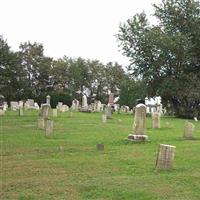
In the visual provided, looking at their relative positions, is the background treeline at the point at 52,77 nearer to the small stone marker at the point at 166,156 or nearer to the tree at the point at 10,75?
the tree at the point at 10,75

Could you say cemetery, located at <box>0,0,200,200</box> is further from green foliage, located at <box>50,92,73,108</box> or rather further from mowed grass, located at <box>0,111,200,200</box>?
green foliage, located at <box>50,92,73,108</box>

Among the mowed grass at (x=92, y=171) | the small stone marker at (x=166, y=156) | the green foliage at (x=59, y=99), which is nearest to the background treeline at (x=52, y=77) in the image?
the green foliage at (x=59, y=99)

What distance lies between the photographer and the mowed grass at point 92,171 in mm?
9625

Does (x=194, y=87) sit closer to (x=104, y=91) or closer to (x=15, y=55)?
(x=15, y=55)

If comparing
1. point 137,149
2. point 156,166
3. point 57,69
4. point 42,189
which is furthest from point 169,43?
point 57,69

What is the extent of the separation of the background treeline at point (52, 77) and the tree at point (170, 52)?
18.2 m

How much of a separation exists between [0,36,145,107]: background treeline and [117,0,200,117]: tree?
18163 millimetres

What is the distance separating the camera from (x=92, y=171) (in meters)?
11.8

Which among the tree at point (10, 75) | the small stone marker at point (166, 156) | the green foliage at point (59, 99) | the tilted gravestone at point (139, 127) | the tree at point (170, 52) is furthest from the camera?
the tree at point (10, 75)

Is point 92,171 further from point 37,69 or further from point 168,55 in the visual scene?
point 37,69

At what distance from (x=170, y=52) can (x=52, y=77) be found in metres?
40.6

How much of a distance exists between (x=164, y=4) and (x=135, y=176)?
38936 mm

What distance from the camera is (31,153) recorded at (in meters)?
15.2

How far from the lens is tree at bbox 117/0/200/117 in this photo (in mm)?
45331
